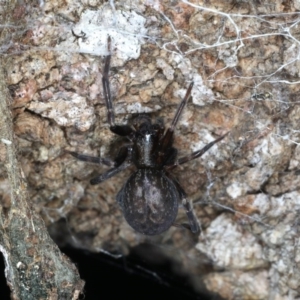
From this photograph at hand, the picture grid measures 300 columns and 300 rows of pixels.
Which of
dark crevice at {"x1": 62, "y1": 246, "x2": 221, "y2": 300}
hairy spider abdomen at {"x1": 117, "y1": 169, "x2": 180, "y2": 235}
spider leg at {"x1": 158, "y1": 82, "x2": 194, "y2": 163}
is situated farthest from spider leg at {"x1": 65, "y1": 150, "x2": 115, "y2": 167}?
dark crevice at {"x1": 62, "y1": 246, "x2": 221, "y2": 300}

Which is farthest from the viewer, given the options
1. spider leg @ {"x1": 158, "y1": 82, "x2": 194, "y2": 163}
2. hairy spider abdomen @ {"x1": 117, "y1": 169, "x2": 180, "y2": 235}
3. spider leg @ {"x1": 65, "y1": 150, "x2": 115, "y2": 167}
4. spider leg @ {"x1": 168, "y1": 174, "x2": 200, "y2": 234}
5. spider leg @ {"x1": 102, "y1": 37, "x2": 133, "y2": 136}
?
spider leg @ {"x1": 168, "y1": 174, "x2": 200, "y2": 234}

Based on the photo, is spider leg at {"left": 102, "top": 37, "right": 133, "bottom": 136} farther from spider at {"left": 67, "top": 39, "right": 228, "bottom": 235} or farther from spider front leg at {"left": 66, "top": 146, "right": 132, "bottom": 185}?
spider front leg at {"left": 66, "top": 146, "right": 132, "bottom": 185}

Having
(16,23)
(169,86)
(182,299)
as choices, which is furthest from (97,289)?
(16,23)

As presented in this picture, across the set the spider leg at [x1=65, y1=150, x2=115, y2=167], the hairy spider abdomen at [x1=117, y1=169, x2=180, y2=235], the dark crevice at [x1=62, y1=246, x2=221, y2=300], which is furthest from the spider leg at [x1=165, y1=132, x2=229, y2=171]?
the dark crevice at [x1=62, y1=246, x2=221, y2=300]

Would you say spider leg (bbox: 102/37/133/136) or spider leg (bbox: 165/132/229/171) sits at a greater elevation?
Answer: spider leg (bbox: 102/37/133/136)

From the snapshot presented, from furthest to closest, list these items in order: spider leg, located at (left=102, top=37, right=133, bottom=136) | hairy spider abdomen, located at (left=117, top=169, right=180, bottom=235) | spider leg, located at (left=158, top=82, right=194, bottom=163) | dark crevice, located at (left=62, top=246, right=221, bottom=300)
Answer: dark crevice, located at (left=62, top=246, right=221, bottom=300)
hairy spider abdomen, located at (left=117, top=169, right=180, bottom=235)
spider leg, located at (left=158, top=82, right=194, bottom=163)
spider leg, located at (left=102, top=37, right=133, bottom=136)

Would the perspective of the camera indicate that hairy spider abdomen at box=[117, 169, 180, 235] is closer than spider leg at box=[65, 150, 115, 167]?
No

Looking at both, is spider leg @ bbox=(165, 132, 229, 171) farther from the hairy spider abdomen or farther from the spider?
the hairy spider abdomen

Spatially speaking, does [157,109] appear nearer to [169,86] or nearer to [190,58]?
[169,86]

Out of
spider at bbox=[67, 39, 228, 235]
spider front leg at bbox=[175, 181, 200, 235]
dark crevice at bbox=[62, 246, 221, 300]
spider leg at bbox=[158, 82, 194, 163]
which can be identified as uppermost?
spider leg at bbox=[158, 82, 194, 163]
